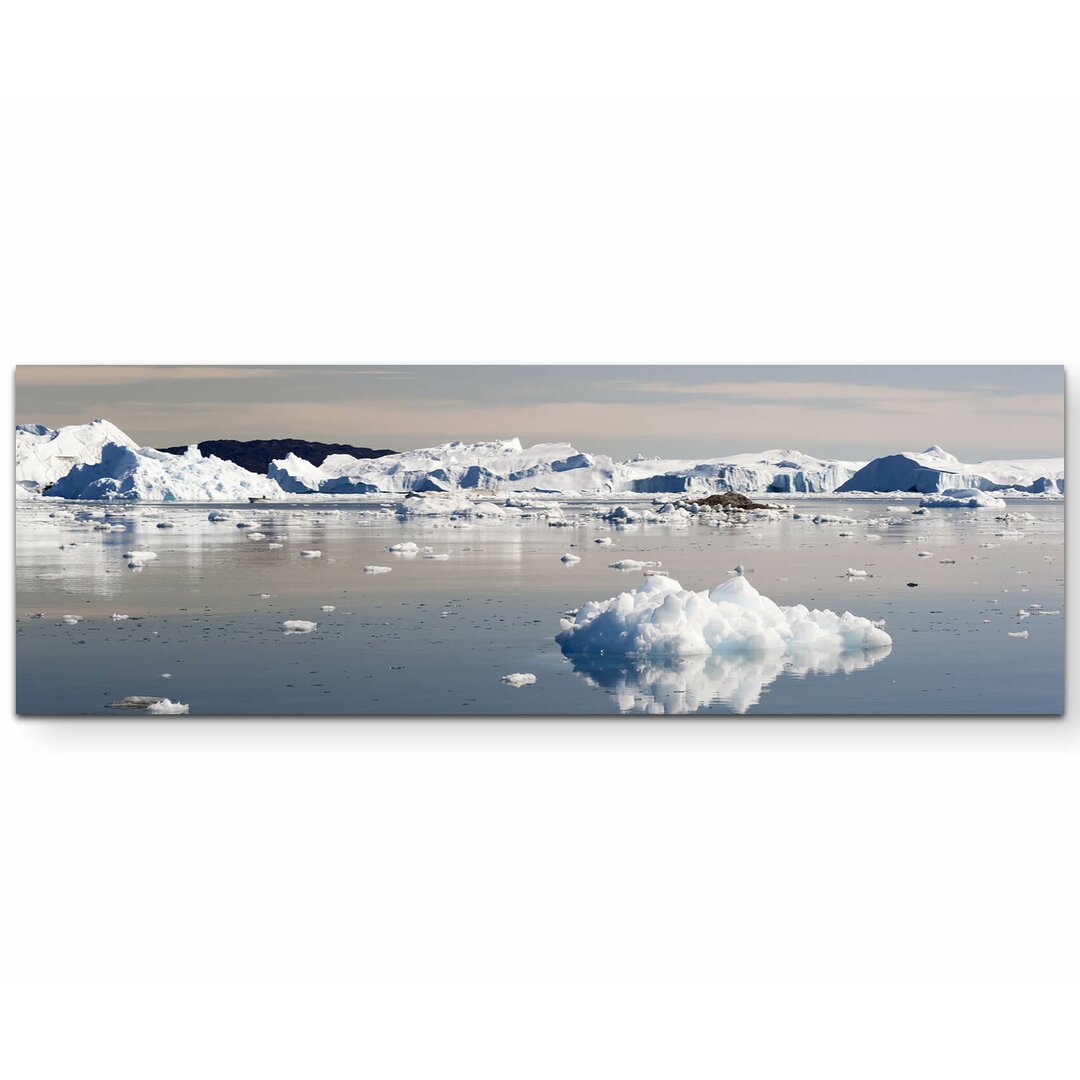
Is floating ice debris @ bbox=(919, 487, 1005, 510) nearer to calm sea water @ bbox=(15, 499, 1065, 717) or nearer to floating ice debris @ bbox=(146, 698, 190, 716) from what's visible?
calm sea water @ bbox=(15, 499, 1065, 717)

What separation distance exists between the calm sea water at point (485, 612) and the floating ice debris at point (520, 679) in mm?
26

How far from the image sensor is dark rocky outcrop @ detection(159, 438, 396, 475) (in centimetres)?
461

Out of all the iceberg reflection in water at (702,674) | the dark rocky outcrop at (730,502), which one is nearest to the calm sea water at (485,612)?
the iceberg reflection in water at (702,674)

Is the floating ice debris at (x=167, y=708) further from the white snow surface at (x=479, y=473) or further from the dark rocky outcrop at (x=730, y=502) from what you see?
the dark rocky outcrop at (x=730, y=502)

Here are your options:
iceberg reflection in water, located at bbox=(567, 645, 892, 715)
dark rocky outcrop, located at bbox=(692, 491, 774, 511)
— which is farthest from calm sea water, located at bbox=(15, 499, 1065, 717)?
dark rocky outcrop, located at bbox=(692, 491, 774, 511)

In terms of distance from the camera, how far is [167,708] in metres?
4.48

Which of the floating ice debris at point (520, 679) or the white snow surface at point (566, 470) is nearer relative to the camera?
the floating ice debris at point (520, 679)

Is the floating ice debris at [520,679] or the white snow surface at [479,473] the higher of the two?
the white snow surface at [479,473]

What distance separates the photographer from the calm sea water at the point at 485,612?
14.7 feet

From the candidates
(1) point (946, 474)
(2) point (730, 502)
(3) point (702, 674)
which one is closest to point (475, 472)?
(2) point (730, 502)

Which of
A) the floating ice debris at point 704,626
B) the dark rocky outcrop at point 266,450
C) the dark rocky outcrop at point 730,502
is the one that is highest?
the dark rocky outcrop at point 266,450

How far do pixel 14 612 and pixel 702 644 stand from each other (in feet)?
8.71

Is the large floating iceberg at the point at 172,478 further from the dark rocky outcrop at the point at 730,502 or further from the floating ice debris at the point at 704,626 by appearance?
the dark rocky outcrop at the point at 730,502

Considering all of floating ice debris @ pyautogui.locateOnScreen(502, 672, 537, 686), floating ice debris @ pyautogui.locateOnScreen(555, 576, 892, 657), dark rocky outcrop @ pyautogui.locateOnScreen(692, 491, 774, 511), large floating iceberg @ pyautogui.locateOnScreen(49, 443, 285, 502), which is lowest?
floating ice debris @ pyautogui.locateOnScreen(502, 672, 537, 686)
